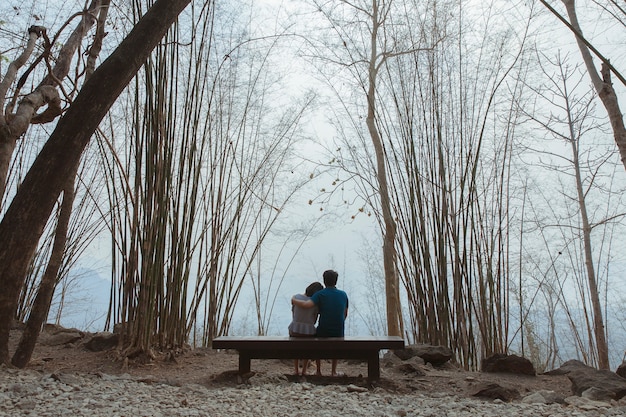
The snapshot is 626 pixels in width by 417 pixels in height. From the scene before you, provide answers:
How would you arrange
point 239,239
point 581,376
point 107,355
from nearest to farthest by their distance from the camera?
point 581,376
point 107,355
point 239,239

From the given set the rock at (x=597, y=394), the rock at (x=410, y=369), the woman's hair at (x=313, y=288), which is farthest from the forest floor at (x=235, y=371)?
the woman's hair at (x=313, y=288)

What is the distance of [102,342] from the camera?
2455mm

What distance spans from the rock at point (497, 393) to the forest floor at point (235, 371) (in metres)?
0.03

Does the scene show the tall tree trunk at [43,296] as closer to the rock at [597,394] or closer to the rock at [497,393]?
the rock at [497,393]

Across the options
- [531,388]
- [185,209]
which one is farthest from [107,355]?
[531,388]

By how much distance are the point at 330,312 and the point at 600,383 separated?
1.00m

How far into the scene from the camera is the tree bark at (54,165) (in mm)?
1595

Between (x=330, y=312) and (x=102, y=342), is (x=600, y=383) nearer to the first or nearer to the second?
(x=330, y=312)

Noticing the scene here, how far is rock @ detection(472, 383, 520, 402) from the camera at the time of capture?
5.68 feet

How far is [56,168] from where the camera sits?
1615mm

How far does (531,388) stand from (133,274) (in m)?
1.68

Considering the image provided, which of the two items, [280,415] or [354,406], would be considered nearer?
[280,415]

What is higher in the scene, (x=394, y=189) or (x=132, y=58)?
(x=132, y=58)

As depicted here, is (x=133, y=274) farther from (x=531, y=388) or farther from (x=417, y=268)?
(x=531, y=388)
